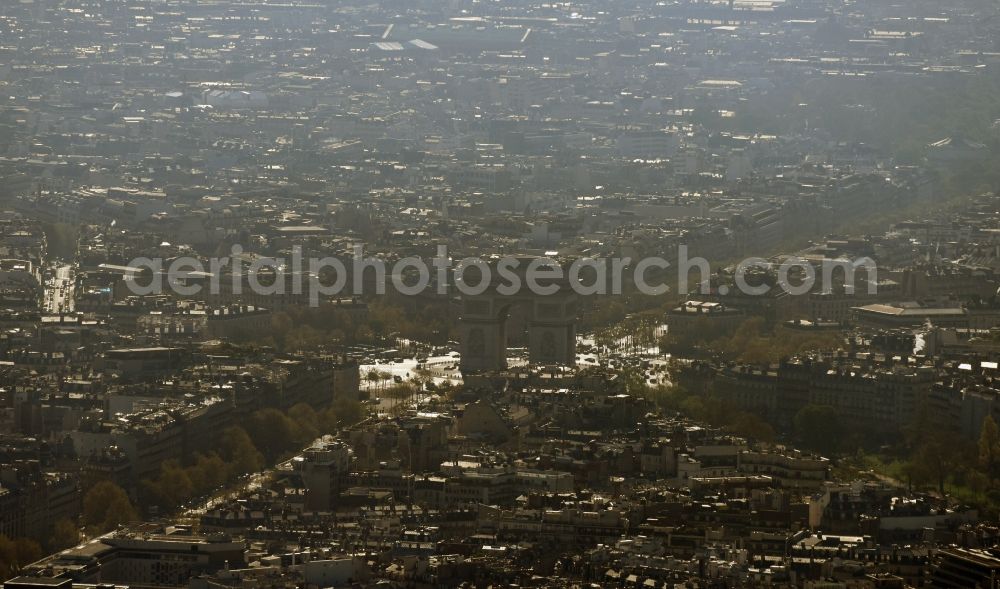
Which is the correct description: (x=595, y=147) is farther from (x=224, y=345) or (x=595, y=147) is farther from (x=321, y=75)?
(x=224, y=345)

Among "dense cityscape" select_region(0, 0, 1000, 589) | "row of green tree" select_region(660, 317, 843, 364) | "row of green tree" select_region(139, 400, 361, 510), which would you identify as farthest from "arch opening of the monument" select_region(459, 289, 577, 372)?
"row of green tree" select_region(139, 400, 361, 510)

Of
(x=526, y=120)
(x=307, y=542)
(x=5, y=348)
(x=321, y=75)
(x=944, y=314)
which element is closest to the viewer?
(x=307, y=542)

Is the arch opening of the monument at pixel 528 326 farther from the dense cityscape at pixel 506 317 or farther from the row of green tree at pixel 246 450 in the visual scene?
the row of green tree at pixel 246 450

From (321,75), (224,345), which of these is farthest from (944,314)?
(321,75)

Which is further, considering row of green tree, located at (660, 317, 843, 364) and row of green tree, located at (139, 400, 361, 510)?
row of green tree, located at (660, 317, 843, 364)

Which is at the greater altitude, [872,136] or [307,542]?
[872,136]

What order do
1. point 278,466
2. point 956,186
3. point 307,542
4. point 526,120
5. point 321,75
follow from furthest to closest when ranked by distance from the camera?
point 321,75
point 526,120
point 956,186
point 278,466
point 307,542

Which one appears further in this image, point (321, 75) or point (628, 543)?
point (321, 75)

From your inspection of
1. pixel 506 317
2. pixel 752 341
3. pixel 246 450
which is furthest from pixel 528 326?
pixel 246 450

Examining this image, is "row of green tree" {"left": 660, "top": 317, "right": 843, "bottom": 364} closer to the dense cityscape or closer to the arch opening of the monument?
the dense cityscape
